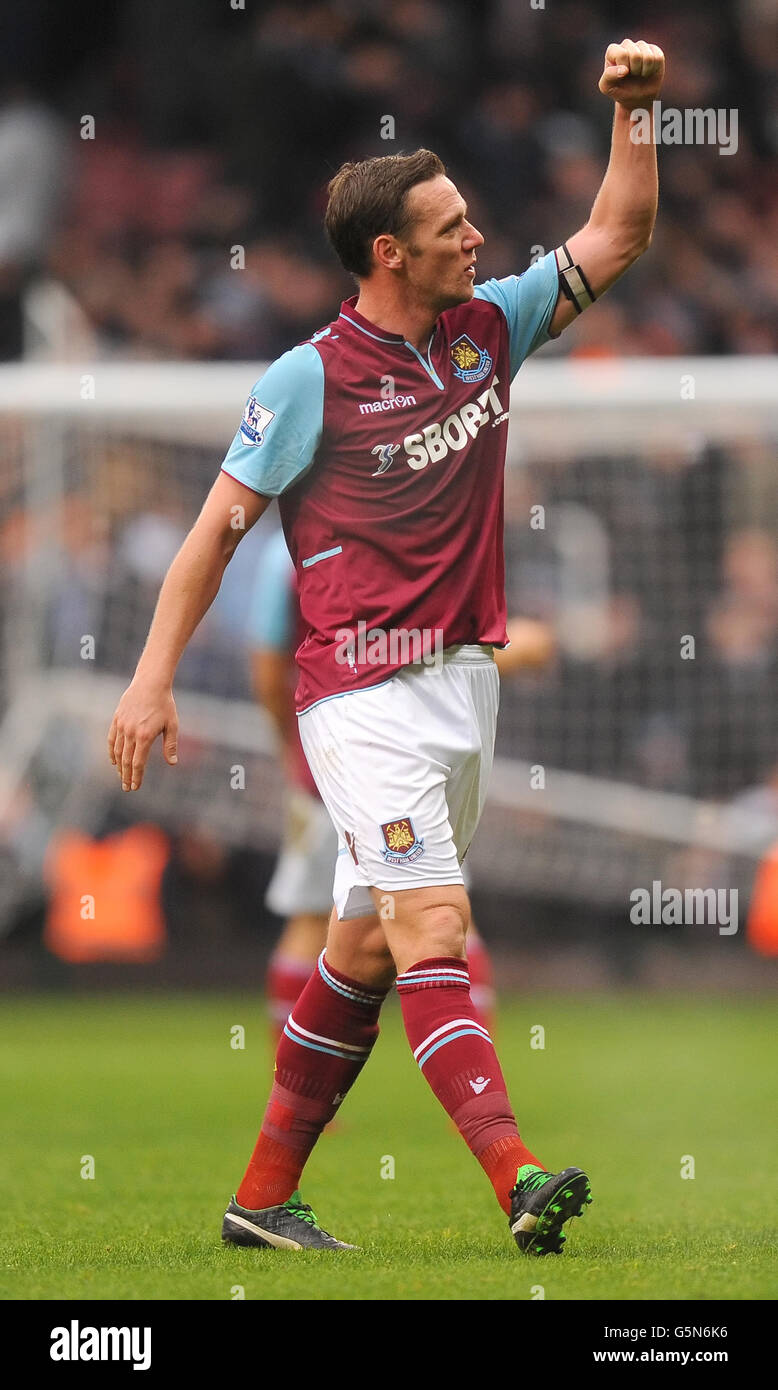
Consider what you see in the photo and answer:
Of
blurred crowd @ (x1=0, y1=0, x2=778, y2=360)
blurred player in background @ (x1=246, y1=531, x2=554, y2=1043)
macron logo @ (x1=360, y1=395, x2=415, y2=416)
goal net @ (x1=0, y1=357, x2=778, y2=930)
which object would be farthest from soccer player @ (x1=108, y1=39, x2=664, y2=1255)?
blurred crowd @ (x1=0, y1=0, x2=778, y2=360)

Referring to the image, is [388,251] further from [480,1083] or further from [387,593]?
[480,1083]

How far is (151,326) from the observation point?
13195mm

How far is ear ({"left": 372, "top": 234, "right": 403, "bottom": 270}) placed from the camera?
3930 millimetres

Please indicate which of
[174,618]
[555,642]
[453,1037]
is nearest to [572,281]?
[174,618]

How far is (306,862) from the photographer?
21.5 ft

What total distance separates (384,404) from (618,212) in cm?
67

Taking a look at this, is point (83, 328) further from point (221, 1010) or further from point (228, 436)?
point (221, 1010)

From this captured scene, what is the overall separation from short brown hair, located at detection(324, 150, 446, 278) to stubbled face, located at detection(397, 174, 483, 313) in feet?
0.08

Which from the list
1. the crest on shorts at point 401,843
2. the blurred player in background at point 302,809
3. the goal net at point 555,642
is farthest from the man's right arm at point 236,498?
the goal net at point 555,642

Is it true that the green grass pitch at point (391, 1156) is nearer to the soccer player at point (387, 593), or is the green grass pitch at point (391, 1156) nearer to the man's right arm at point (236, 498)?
the soccer player at point (387, 593)

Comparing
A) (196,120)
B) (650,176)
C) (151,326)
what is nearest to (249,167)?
(196,120)

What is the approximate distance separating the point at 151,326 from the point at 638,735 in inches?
178

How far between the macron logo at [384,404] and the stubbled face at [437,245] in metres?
0.22
